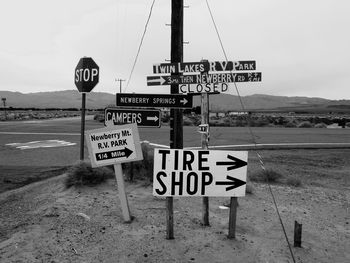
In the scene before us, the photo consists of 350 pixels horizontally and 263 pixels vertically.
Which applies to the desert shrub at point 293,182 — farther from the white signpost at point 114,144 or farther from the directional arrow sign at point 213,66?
the white signpost at point 114,144

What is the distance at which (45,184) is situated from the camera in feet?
28.4

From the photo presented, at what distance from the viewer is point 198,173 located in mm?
5398

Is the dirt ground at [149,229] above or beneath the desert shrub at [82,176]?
beneath

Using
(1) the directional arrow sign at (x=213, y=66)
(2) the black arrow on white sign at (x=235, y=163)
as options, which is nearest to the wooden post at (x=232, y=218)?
(2) the black arrow on white sign at (x=235, y=163)

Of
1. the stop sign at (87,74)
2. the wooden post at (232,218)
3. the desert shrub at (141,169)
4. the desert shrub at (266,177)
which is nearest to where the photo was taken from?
the wooden post at (232,218)

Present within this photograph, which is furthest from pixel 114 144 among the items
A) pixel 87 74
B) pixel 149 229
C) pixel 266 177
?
pixel 266 177

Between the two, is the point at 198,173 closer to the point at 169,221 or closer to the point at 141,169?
the point at 169,221

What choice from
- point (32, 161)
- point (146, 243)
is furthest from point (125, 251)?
point (32, 161)

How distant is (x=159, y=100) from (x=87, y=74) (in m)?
2.77

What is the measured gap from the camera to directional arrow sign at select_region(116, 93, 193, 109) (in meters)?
5.73

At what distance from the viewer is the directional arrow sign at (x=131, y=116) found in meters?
5.98

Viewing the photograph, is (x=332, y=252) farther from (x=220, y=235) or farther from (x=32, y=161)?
(x=32, y=161)

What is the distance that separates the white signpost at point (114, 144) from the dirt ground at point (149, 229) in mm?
987

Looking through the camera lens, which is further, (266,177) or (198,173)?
(266,177)
